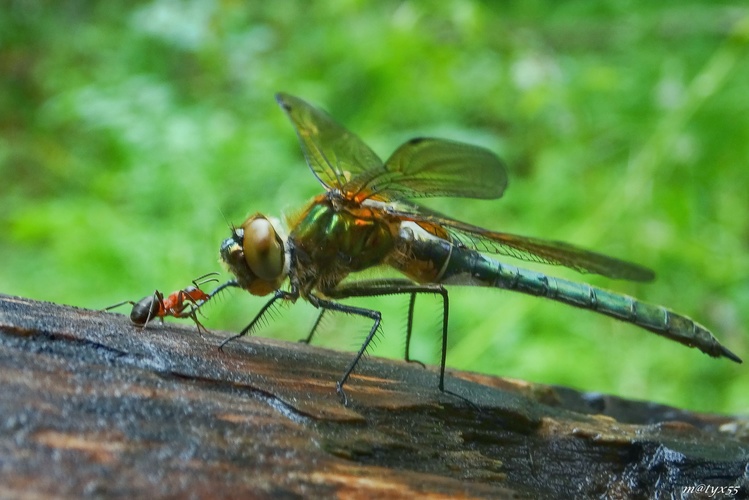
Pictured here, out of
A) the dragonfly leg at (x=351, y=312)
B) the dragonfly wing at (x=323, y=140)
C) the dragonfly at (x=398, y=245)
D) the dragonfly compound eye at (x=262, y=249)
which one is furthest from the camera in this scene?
the dragonfly wing at (x=323, y=140)

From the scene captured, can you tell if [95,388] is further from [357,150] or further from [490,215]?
[490,215]

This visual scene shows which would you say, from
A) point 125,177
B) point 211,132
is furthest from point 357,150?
point 125,177

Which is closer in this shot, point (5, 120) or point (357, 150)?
point (357, 150)

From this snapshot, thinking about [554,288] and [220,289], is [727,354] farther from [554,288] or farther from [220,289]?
[220,289]

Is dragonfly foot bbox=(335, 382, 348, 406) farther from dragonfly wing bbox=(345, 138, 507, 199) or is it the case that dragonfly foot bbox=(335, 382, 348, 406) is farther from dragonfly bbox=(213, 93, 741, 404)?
dragonfly wing bbox=(345, 138, 507, 199)

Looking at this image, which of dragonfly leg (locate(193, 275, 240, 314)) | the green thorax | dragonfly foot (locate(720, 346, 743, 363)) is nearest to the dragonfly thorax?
the green thorax

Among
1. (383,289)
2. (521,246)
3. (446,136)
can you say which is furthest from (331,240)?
(446,136)

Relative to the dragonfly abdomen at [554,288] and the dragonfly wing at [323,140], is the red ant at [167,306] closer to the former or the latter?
the dragonfly wing at [323,140]

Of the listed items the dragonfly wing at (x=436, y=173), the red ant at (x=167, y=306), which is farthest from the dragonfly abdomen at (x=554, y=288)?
the red ant at (x=167, y=306)
